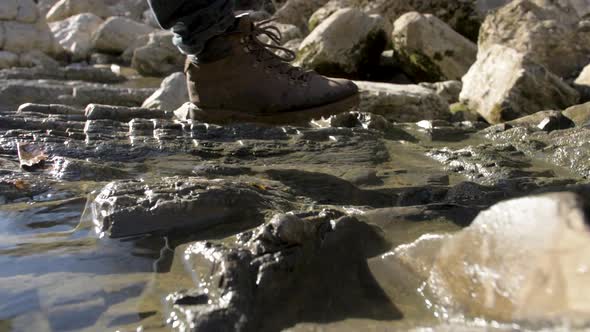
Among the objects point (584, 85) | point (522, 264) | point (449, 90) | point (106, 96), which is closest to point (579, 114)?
point (584, 85)

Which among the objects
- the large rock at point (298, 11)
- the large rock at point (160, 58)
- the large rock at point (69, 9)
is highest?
the large rock at point (298, 11)

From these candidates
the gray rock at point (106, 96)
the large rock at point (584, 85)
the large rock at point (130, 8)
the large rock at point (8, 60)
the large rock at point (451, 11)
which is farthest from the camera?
the large rock at point (130, 8)

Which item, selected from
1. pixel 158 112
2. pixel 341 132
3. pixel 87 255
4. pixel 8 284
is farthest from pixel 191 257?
pixel 158 112

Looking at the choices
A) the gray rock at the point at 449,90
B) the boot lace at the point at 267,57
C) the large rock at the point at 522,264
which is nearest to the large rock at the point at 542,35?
the gray rock at the point at 449,90

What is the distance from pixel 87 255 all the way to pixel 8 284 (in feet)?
0.70

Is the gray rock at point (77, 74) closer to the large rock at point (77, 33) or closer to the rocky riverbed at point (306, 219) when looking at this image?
the large rock at point (77, 33)

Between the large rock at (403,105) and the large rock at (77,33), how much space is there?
10.4 metres

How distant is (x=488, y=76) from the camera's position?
5.27 meters

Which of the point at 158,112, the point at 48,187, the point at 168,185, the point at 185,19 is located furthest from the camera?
the point at 158,112

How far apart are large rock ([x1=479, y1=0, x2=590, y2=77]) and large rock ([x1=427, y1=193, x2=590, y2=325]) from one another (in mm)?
5099

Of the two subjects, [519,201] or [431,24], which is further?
[431,24]

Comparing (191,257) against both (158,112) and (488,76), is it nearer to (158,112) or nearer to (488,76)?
(158,112)

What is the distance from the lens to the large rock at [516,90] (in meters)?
4.76

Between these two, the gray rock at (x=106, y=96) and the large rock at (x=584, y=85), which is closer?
the large rock at (x=584, y=85)
